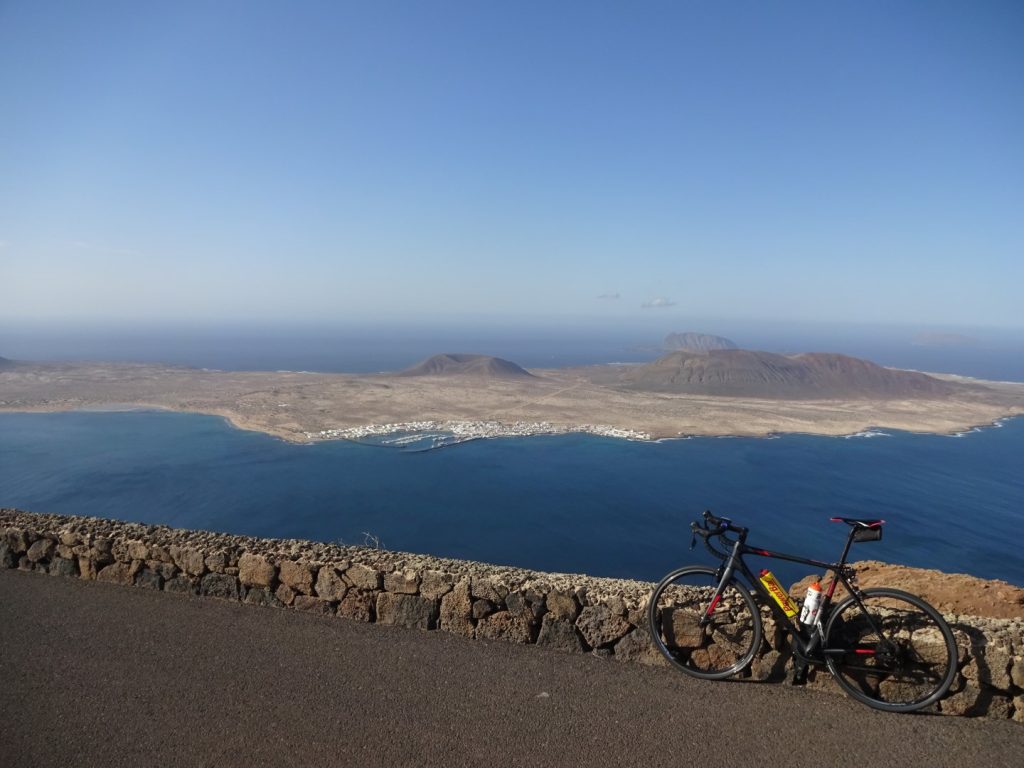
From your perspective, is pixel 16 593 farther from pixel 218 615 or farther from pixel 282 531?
pixel 282 531

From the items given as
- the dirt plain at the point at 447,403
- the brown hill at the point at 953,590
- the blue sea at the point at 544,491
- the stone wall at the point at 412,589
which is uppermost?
the stone wall at the point at 412,589

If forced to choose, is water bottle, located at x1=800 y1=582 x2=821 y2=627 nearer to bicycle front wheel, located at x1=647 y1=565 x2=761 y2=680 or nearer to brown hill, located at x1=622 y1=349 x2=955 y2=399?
bicycle front wheel, located at x1=647 y1=565 x2=761 y2=680

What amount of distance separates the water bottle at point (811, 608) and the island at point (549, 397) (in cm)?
4002

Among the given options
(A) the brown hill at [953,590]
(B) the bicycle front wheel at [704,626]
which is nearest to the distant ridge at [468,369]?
(A) the brown hill at [953,590]

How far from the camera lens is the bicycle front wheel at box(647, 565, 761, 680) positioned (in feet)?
11.8

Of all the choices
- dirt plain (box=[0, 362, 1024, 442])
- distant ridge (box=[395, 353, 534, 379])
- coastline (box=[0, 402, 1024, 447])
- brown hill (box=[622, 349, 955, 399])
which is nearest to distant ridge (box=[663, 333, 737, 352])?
brown hill (box=[622, 349, 955, 399])

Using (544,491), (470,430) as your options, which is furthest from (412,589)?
(470,430)

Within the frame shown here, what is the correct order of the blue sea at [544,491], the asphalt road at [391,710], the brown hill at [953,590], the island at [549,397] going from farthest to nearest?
the island at [549,397] < the blue sea at [544,491] < the brown hill at [953,590] < the asphalt road at [391,710]

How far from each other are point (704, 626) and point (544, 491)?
97.7ft

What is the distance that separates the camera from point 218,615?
4297mm

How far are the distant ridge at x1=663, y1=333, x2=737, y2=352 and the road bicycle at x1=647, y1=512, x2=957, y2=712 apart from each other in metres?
161

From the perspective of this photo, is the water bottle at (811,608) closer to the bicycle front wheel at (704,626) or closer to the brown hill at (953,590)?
the bicycle front wheel at (704,626)

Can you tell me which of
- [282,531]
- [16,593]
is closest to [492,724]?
[16,593]

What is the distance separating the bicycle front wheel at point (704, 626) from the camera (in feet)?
11.8
